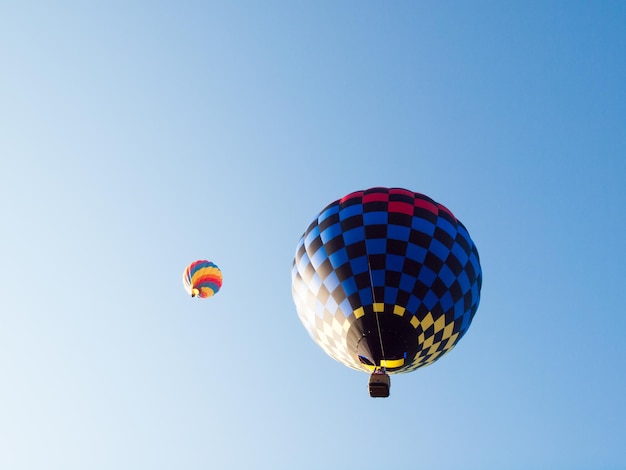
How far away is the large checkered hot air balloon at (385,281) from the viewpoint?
1095 cm

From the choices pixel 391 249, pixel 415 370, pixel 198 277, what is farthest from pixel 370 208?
pixel 198 277

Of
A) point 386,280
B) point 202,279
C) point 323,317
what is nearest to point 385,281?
point 386,280

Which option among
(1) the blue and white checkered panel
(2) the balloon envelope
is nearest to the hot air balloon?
(2) the balloon envelope

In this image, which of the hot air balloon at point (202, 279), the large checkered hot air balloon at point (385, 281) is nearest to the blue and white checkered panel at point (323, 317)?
the large checkered hot air balloon at point (385, 281)

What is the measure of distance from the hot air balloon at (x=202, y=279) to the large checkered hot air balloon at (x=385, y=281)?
778cm

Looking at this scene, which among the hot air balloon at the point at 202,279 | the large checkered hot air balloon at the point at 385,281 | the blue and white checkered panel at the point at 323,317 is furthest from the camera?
the hot air balloon at the point at 202,279

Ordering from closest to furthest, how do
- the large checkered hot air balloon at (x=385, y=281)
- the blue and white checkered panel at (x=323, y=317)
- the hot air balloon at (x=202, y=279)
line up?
the large checkered hot air balloon at (x=385, y=281) → the blue and white checkered panel at (x=323, y=317) → the hot air balloon at (x=202, y=279)

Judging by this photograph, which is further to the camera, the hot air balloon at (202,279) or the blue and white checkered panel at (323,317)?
the hot air balloon at (202,279)

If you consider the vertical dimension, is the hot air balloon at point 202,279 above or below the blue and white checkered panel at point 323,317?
above

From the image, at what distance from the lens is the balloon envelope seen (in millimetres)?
10984

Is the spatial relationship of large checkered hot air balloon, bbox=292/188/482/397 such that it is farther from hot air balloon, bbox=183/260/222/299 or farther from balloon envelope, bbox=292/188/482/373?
hot air balloon, bbox=183/260/222/299

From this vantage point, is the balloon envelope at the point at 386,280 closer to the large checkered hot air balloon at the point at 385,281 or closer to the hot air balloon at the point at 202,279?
the large checkered hot air balloon at the point at 385,281

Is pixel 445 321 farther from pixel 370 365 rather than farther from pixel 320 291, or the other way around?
pixel 320 291

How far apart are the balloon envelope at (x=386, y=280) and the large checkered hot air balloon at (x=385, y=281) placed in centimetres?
2
